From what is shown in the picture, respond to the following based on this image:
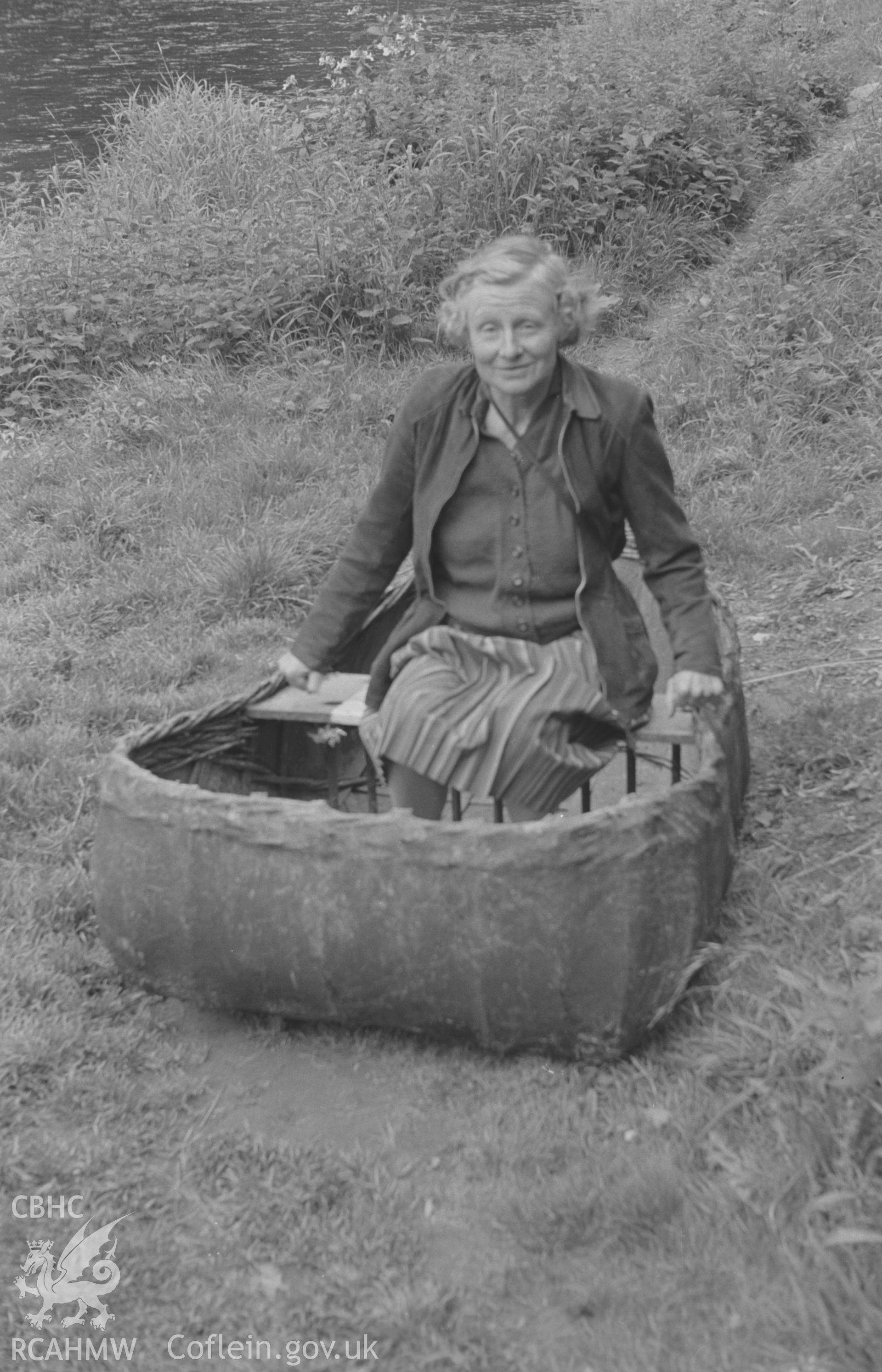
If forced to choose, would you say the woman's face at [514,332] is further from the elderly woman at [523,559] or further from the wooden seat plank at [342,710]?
the wooden seat plank at [342,710]

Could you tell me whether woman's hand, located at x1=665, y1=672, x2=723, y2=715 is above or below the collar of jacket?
below

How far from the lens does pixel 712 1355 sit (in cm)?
238

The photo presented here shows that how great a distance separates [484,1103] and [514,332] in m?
1.48

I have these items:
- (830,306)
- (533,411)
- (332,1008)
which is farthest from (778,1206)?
(830,306)

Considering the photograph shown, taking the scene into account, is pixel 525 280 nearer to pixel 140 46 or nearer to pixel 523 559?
pixel 523 559

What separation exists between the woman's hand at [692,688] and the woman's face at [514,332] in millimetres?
668

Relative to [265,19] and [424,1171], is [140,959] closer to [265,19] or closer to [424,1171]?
[424,1171]

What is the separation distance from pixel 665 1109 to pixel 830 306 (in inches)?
185

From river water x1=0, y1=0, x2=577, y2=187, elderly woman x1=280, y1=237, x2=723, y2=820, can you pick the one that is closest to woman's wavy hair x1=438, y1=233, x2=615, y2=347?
elderly woman x1=280, y1=237, x2=723, y2=820

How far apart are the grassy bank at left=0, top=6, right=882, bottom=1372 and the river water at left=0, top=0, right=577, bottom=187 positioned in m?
7.92

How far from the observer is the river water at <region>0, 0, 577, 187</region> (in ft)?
44.4

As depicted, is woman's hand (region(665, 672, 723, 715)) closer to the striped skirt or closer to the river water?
Answer: the striped skirt

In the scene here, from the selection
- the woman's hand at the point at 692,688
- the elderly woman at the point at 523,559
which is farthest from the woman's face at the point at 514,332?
the woman's hand at the point at 692,688

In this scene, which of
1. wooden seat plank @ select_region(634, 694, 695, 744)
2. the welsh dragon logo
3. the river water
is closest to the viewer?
the welsh dragon logo
